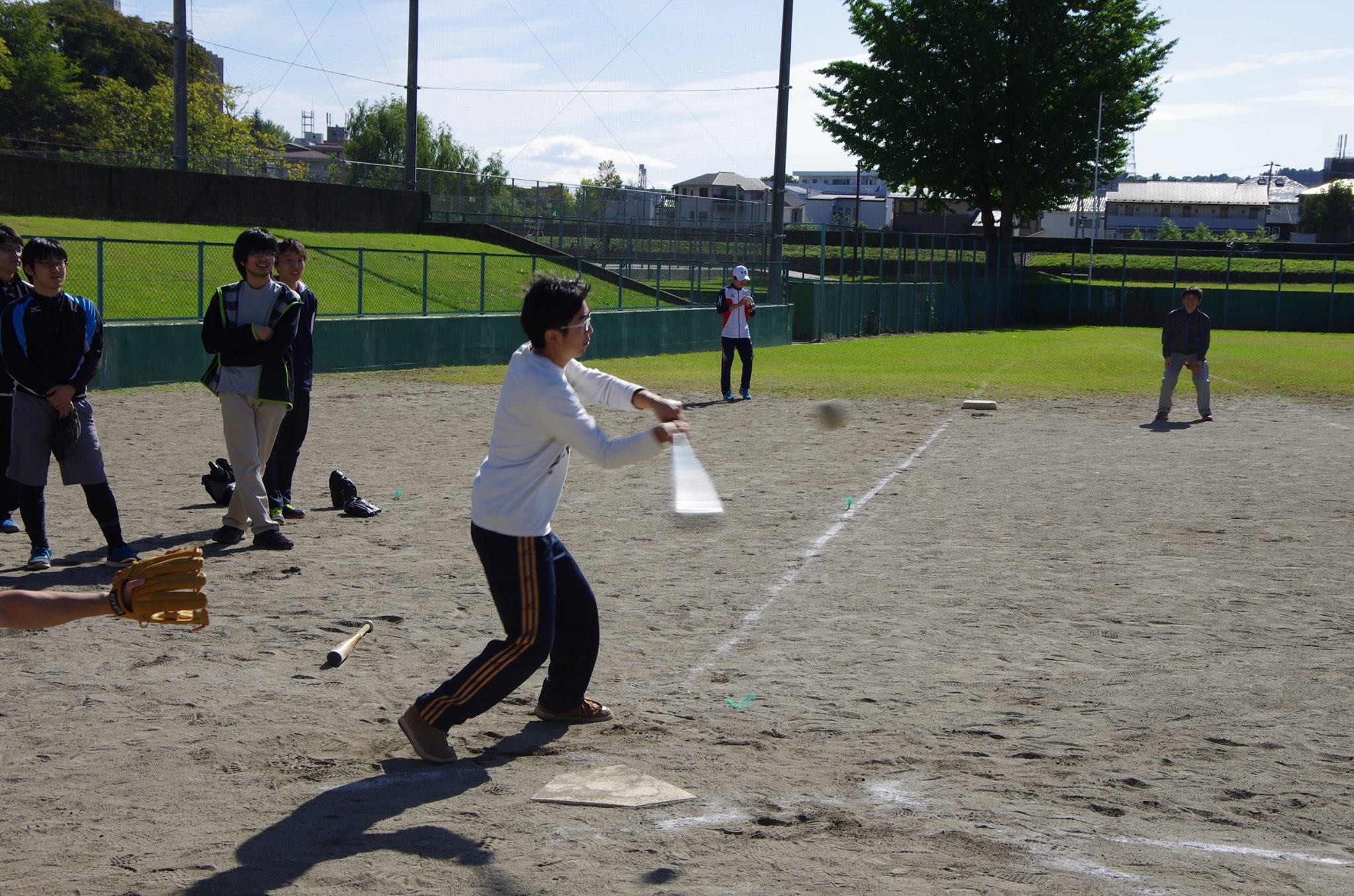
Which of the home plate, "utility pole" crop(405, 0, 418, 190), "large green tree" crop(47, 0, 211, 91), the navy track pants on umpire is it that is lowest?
the home plate

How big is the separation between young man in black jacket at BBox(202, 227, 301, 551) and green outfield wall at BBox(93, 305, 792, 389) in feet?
21.9

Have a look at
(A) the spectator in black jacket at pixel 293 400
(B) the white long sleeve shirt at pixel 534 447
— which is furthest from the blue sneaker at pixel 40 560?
(B) the white long sleeve shirt at pixel 534 447

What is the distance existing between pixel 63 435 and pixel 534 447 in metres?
4.48

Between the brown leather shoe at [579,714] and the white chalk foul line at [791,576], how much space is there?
62 cm

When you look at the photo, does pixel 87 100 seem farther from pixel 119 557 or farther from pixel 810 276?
pixel 119 557

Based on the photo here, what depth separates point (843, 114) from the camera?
2527 inches

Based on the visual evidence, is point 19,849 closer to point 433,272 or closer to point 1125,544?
point 1125,544

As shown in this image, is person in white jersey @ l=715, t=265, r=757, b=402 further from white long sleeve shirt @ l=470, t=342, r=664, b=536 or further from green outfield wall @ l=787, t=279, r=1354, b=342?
green outfield wall @ l=787, t=279, r=1354, b=342

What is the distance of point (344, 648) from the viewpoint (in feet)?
19.9

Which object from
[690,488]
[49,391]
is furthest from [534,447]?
[49,391]

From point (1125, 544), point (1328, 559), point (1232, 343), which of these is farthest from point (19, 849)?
point (1232, 343)

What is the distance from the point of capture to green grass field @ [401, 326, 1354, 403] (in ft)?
71.8

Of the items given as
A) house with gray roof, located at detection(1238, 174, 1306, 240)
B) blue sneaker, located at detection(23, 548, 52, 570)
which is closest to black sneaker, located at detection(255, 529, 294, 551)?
blue sneaker, located at detection(23, 548, 52, 570)

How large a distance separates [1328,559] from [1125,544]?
1.38 metres
